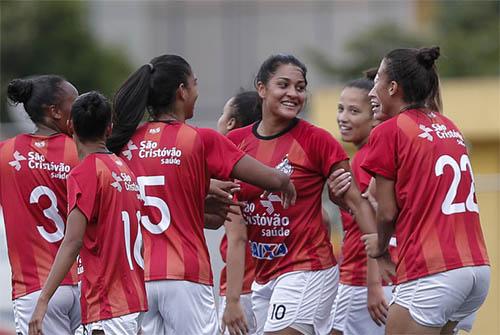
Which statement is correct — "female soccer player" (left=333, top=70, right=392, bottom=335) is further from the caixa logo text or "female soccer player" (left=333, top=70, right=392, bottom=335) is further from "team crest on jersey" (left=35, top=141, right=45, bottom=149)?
"team crest on jersey" (left=35, top=141, right=45, bottom=149)

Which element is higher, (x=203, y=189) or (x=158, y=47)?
(x=203, y=189)

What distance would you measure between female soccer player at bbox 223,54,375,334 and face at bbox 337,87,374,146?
1031 millimetres

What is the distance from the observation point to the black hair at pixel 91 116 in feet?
22.8

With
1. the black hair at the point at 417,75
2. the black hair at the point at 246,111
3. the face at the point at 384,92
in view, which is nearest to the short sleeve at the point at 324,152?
the face at the point at 384,92

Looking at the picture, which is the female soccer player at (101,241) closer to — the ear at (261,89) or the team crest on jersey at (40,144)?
the team crest on jersey at (40,144)

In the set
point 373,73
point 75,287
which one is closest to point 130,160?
point 75,287

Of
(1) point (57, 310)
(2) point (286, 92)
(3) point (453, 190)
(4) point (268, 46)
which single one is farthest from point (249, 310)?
(4) point (268, 46)

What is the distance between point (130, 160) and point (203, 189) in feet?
1.56

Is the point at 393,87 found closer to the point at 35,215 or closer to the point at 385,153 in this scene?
the point at 385,153

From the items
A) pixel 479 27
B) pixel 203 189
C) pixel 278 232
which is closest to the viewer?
pixel 203 189

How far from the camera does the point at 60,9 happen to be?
36656 millimetres

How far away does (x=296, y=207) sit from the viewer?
787 cm

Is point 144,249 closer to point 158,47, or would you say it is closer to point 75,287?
point 75,287

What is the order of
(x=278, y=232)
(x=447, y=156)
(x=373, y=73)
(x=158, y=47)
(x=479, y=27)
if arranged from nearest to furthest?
(x=447, y=156) → (x=278, y=232) → (x=373, y=73) → (x=479, y=27) → (x=158, y=47)
